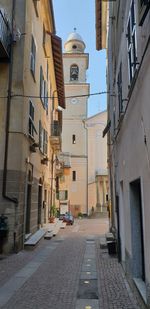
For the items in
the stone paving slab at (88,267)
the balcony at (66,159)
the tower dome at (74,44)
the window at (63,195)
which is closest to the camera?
the stone paving slab at (88,267)

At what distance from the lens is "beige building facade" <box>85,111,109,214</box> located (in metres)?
39.2

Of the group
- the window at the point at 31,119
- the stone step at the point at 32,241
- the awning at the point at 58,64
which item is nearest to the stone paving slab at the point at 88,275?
the stone step at the point at 32,241

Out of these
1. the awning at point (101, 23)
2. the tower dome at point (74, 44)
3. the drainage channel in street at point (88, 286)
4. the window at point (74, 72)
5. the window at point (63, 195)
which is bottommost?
the drainage channel in street at point (88, 286)

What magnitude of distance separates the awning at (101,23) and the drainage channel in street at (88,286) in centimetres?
1160

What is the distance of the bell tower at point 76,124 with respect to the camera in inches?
1566

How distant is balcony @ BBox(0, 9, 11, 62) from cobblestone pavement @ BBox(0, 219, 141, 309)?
6.92 metres

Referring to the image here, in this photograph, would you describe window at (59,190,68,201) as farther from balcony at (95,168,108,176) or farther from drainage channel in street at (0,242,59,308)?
drainage channel in street at (0,242,59,308)

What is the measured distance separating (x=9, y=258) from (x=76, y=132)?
3140 centimetres

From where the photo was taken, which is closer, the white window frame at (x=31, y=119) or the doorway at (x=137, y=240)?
the doorway at (x=137, y=240)

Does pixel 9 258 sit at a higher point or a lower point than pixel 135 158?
lower

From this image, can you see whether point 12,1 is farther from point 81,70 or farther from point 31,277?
point 81,70

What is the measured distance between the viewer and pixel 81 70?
1622 inches

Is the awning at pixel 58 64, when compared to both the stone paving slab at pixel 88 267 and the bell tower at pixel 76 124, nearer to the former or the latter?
the bell tower at pixel 76 124

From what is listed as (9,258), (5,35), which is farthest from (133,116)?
(5,35)
